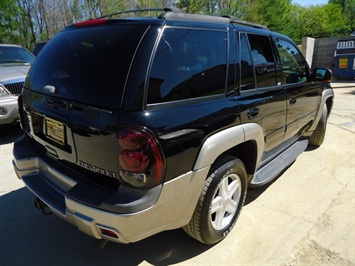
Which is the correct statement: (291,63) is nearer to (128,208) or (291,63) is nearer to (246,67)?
(246,67)

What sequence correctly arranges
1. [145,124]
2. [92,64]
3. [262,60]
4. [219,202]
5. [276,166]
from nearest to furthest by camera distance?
[145,124] < [92,64] < [219,202] < [262,60] < [276,166]

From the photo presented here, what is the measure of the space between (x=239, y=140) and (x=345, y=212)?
5.29 feet

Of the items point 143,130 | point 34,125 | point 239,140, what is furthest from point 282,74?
point 34,125

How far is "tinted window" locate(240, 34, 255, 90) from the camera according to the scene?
8.46ft

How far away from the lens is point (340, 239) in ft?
8.55

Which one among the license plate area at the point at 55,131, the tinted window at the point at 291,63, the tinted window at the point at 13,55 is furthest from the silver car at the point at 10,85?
the tinted window at the point at 291,63

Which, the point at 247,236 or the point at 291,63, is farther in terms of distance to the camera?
the point at 291,63

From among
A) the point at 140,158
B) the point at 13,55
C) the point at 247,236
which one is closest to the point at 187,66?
the point at 140,158

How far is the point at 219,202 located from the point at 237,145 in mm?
543

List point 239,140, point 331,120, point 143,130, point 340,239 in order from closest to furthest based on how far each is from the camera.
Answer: point 143,130 < point 239,140 < point 340,239 < point 331,120

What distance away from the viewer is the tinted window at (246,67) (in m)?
2.58

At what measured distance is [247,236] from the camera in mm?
2646

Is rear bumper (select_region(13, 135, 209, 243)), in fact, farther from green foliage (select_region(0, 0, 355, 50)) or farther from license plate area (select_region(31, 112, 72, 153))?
green foliage (select_region(0, 0, 355, 50))

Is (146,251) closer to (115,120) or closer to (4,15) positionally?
(115,120)
